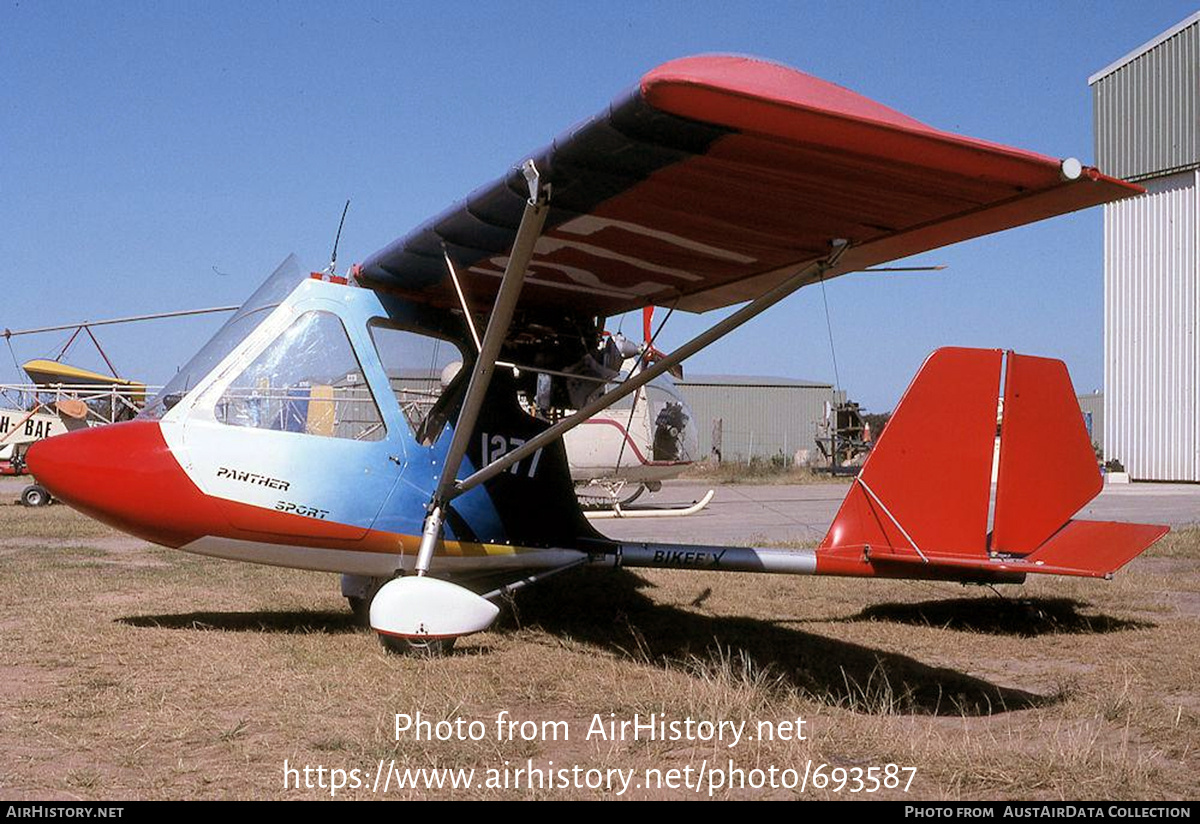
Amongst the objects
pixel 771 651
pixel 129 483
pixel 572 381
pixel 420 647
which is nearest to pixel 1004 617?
pixel 771 651

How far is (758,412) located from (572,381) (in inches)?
1789

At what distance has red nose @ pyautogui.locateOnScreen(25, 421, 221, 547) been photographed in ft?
20.1

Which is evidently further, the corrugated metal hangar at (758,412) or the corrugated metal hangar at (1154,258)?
the corrugated metal hangar at (758,412)

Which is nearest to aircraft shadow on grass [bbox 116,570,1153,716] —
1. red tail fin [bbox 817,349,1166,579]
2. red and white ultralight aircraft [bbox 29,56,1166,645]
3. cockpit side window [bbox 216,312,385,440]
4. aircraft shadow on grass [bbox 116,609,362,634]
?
aircraft shadow on grass [bbox 116,609,362,634]

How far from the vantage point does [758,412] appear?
52.6 meters

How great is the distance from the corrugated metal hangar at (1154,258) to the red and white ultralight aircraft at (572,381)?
2483cm

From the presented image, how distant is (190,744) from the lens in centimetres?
437

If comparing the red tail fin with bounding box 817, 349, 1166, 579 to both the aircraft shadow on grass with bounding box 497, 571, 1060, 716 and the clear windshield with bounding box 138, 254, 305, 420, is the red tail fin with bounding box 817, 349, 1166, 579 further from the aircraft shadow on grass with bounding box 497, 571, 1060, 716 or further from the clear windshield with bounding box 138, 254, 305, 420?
the clear windshield with bounding box 138, 254, 305, 420

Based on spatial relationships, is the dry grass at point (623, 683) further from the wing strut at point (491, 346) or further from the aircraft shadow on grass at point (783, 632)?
the wing strut at point (491, 346)

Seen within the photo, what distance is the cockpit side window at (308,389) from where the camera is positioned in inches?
256

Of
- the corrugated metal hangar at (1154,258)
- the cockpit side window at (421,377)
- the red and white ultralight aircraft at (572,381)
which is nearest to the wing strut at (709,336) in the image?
the red and white ultralight aircraft at (572,381)
